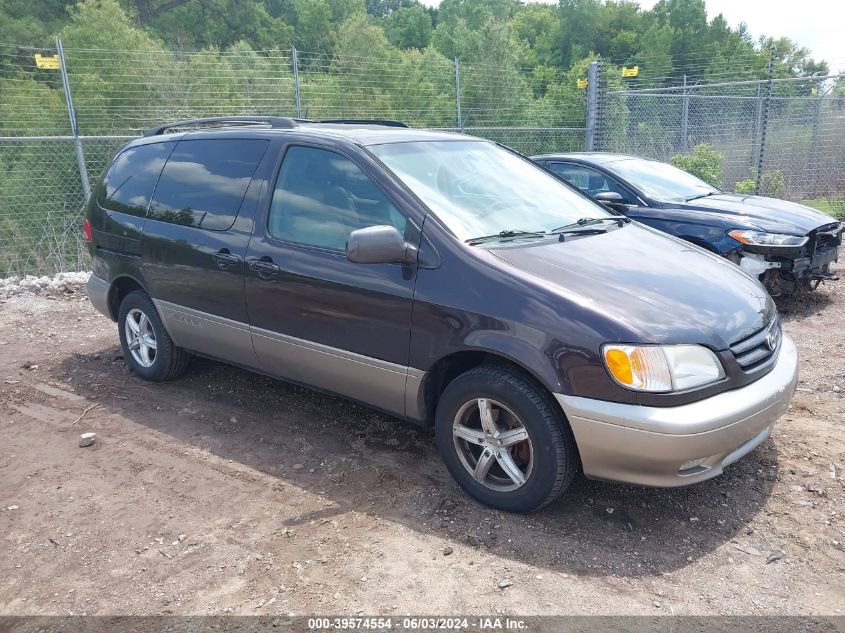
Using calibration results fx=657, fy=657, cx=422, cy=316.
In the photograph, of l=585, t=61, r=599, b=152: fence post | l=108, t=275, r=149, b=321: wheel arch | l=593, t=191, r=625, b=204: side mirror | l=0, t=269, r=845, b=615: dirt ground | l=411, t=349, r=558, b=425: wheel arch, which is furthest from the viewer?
l=585, t=61, r=599, b=152: fence post

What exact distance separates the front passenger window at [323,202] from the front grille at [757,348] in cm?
172

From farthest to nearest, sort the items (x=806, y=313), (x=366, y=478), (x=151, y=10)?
(x=151, y=10) → (x=806, y=313) → (x=366, y=478)

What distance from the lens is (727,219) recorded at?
6211 mm

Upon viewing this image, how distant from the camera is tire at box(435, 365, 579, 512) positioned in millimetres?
2969

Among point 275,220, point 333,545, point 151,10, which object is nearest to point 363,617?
point 333,545

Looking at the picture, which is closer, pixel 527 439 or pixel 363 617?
pixel 363 617

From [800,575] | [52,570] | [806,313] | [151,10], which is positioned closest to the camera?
[800,575]

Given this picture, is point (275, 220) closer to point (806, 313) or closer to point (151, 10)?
point (806, 313)

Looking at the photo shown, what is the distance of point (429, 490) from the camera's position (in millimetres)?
3451

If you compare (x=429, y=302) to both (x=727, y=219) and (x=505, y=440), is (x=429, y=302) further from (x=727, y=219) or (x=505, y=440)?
(x=727, y=219)

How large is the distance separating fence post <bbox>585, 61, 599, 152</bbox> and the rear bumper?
9.44 meters

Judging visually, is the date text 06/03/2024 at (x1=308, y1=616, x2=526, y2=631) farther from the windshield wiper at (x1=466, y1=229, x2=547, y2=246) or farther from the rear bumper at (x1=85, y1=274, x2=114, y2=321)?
the rear bumper at (x1=85, y1=274, x2=114, y2=321)

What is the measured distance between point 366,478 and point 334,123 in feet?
8.57

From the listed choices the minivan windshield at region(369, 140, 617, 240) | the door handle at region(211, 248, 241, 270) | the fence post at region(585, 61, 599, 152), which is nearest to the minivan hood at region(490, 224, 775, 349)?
the minivan windshield at region(369, 140, 617, 240)
